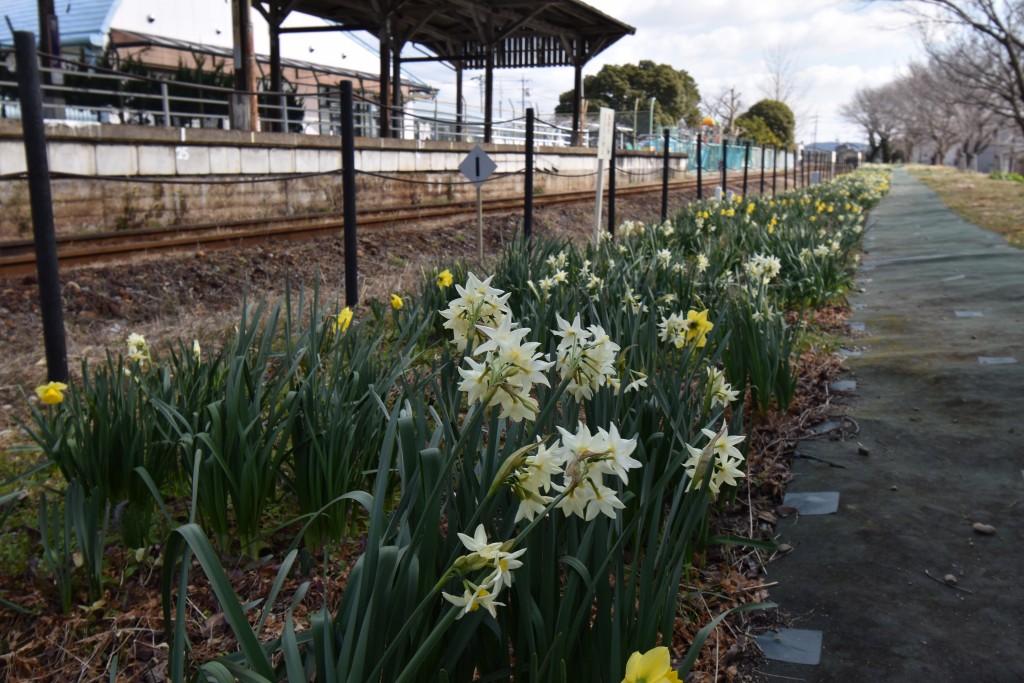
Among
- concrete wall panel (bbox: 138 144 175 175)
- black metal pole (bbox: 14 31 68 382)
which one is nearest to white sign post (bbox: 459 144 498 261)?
black metal pole (bbox: 14 31 68 382)

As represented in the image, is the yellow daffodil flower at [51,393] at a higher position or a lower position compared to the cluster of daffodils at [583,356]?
lower

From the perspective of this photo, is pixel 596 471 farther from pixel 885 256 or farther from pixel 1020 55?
pixel 1020 55

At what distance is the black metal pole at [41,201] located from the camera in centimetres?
364

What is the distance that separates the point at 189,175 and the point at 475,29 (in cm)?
1289

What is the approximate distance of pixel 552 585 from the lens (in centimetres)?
155

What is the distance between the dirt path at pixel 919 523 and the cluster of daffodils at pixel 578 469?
1.00 meters

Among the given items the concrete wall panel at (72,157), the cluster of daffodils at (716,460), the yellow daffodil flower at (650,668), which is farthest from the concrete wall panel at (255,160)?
the yellow daffodil flower at (650,668)

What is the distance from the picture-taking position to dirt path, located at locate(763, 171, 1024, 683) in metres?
2.03

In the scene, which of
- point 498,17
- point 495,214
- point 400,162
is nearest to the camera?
point 495,214

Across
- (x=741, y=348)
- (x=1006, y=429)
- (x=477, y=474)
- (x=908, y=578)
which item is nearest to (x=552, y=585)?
(x=477, y=474)

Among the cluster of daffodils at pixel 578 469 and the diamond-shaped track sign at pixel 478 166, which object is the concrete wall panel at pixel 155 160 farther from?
the cluster of daffodils at pixel 578 469

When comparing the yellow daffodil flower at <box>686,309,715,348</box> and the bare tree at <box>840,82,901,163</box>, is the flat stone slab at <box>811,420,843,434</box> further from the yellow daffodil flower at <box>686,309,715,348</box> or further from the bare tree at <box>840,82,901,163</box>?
the bare tree at <box>840,82,901,163</box>

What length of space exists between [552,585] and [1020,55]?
38808 mm

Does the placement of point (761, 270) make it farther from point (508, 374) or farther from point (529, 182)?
point (529, 182)
